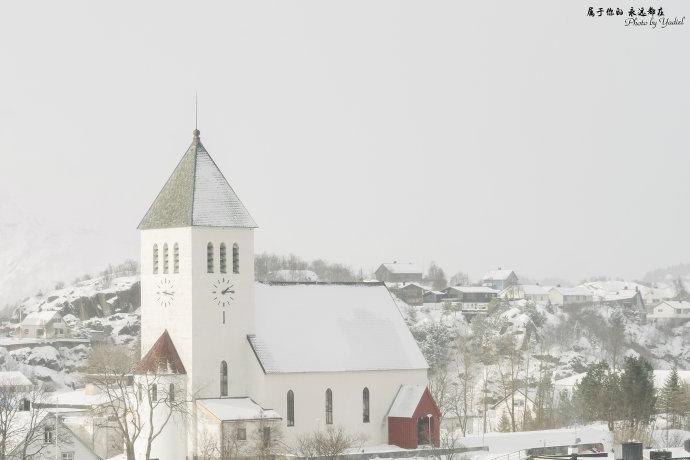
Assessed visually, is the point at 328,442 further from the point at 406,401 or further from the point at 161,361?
the point at 161,361

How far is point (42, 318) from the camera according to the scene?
18088cm

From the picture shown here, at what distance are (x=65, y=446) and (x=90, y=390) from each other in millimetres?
24238

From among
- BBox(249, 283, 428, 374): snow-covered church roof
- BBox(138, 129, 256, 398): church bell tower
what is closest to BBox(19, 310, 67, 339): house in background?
BBox(249, 283, 428, 374): snow-covered church roof

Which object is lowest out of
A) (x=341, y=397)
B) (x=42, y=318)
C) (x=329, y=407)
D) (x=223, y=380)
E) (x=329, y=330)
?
(x=329, y=407)

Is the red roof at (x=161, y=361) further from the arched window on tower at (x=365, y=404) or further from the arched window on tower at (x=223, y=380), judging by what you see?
the arched window on tower at (x=365, y=404)

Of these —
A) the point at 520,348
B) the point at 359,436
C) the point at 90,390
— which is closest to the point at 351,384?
the point at 359,436

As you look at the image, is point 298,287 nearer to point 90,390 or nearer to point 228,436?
point 228,436

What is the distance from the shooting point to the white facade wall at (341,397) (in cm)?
6756

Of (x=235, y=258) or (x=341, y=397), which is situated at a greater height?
(x=235, y=258)

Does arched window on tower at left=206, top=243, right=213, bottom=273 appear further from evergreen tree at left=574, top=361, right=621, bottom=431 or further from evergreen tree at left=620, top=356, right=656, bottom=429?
evergreen tree at left=620, top=356, right=656, bottom=429

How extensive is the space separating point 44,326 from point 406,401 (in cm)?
11338

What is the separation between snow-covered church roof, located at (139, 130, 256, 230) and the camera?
2662 inches

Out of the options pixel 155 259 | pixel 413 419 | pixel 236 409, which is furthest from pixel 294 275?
pixel 236 409

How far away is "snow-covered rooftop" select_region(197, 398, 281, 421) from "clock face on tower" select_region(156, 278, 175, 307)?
4.93 meters
